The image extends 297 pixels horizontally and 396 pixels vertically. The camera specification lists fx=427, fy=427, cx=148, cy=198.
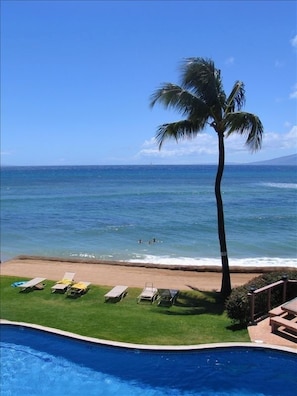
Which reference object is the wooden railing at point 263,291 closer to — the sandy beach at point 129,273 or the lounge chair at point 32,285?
the sandy beach at point 129,273

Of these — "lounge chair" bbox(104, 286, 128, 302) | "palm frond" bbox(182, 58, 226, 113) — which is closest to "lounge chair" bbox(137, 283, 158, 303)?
"lounge chair" bbox(104, 286, 128, 302)

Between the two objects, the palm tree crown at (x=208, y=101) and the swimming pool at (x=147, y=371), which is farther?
the palm tree crown at (x=208, y=101)

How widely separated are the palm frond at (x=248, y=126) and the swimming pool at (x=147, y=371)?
22.6 ft

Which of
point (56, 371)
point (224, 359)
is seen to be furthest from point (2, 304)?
point (224, 359)

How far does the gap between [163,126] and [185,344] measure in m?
7.37

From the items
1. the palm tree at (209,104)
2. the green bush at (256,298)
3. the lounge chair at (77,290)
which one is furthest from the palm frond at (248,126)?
the lounge chair at (77,290)

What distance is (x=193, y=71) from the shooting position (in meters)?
14.2

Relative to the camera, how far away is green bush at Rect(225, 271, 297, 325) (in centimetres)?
1223

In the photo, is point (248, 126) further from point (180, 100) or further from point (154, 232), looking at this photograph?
point (154, 232)

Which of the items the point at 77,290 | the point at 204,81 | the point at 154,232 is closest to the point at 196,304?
the point at 77,290

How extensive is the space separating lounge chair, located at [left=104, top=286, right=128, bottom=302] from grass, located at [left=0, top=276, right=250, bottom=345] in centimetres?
22

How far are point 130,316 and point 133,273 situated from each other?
6326mm

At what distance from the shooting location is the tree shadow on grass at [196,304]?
13.9 m

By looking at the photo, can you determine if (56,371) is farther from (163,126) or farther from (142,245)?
(142,245)
